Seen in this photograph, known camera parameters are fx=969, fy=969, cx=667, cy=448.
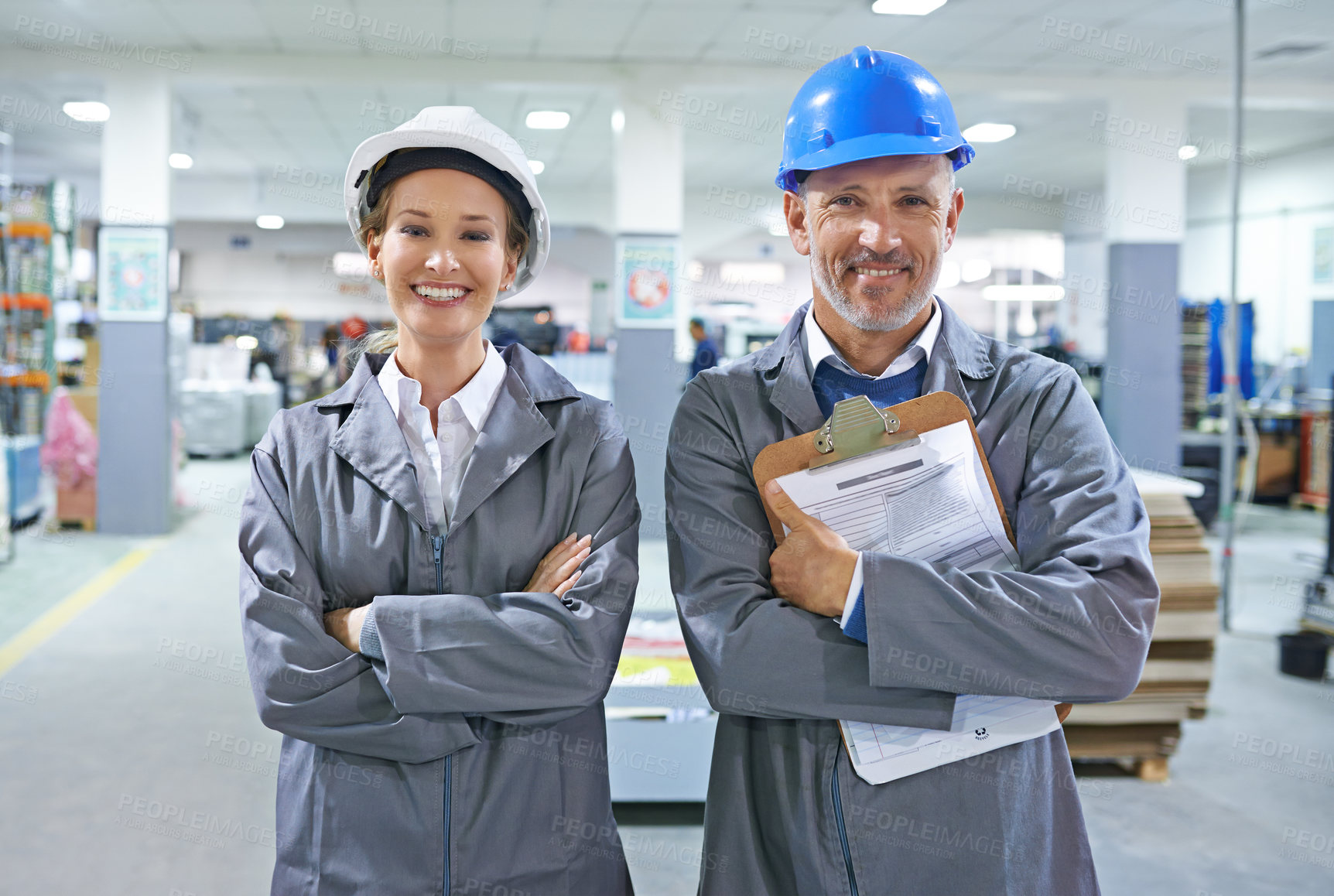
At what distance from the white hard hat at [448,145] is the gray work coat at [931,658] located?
0.52 m

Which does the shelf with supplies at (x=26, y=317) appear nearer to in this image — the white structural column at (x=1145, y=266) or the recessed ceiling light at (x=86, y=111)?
the recessed ceiling light at (x=86, y=111)

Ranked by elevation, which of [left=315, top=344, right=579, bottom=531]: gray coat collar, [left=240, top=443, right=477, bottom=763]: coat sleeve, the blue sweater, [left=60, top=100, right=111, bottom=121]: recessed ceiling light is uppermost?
[left=60, top=100, right=111, bottom=121]: recessed ceiling light

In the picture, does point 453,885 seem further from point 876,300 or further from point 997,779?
point 876,300

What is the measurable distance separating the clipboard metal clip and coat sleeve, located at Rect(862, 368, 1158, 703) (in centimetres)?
16

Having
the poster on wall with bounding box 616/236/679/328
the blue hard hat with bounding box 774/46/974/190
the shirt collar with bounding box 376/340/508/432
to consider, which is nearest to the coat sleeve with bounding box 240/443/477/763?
the shirt collar with bounding box 376/340/508/432

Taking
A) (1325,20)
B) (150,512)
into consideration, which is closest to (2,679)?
(150,512)

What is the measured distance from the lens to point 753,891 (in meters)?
1.35

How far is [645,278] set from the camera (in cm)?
716

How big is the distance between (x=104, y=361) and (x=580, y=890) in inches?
274

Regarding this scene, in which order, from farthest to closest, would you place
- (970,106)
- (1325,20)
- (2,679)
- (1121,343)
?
1. (970,106)
2. (1121,343)
3. (1325,20)
4. (2,679)

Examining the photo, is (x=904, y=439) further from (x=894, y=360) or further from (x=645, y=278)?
(x=645, y=278)

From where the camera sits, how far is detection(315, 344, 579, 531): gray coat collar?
Answer: 138 centimetres

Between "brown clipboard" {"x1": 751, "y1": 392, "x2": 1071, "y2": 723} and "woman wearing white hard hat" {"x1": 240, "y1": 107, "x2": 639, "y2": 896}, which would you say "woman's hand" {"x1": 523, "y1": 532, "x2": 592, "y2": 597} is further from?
"brown clipboard" {"x1": 751, "y1": 392, "x2": 1071, "y2": 723}

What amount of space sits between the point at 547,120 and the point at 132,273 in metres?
3.89
